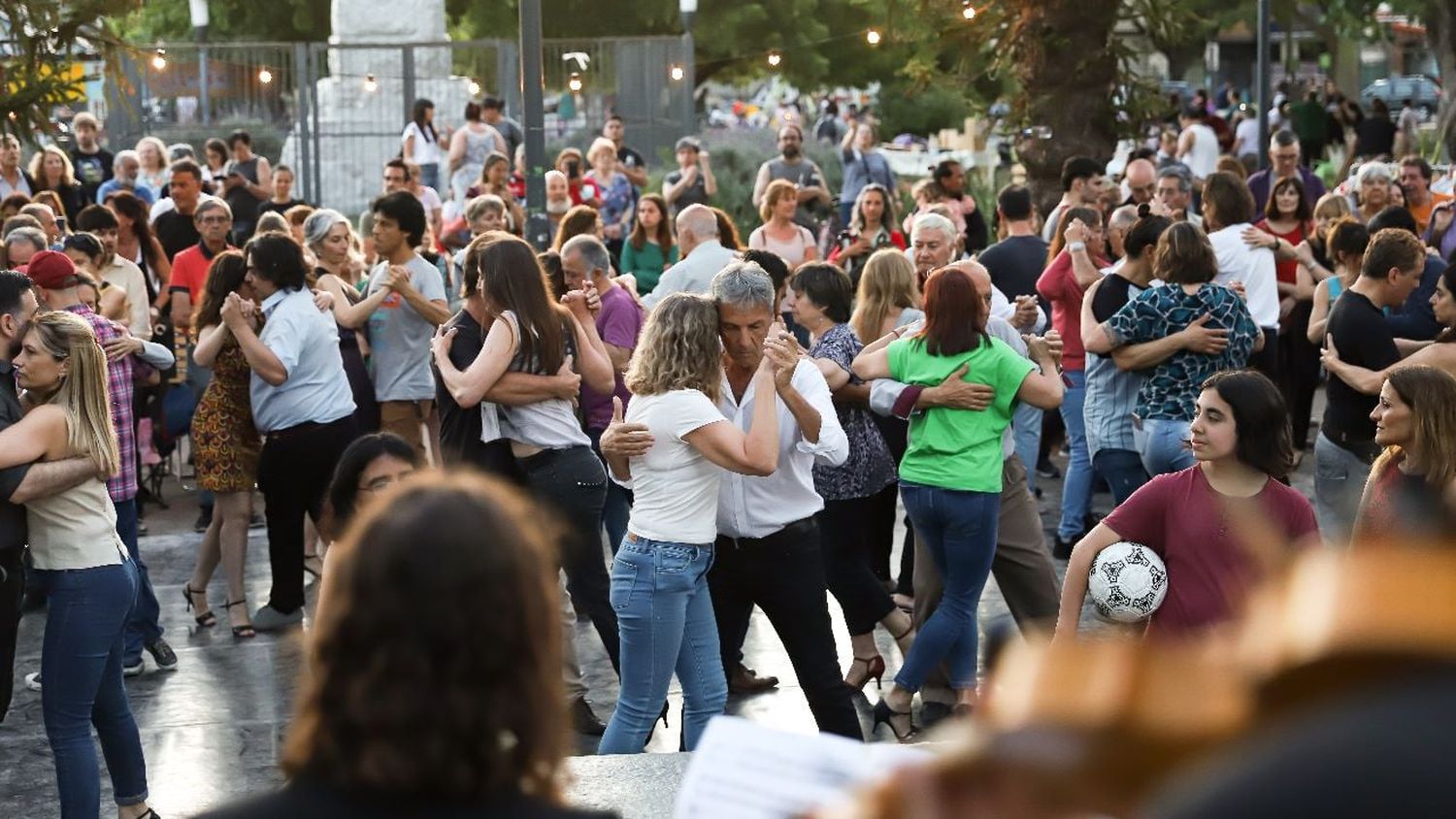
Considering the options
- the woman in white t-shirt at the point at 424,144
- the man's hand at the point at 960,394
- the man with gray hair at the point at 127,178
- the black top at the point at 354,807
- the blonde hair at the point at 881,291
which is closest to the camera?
the black top at the point at 354,807

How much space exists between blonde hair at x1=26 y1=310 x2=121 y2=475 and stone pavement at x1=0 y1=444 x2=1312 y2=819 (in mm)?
1311

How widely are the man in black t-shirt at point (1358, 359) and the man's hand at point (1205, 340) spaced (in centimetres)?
49

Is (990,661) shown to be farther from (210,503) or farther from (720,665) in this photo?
(210,503)

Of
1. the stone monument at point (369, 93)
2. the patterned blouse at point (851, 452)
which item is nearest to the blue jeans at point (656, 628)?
the patterned blouse at point (851, 452)

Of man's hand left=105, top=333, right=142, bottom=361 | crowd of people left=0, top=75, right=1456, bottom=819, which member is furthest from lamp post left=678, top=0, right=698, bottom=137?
man's hand left=105, top=333, right=142, bottom=361

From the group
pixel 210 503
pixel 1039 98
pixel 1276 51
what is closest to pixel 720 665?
pixel 210 503

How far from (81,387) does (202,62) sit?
18435mm

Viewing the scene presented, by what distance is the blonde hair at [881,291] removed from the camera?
802 centimetres

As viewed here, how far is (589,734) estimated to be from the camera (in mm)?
7172

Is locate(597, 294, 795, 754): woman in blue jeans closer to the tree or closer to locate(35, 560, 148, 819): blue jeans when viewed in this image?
locate(35, 560, 148, 819): blue jeans

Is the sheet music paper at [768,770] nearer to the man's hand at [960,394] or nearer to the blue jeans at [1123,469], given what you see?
the man's hand at [960,394]

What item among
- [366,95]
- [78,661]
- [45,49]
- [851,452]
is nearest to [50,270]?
[45,49]

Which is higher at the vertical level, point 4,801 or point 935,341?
point 935,341

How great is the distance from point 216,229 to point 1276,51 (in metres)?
64.1
